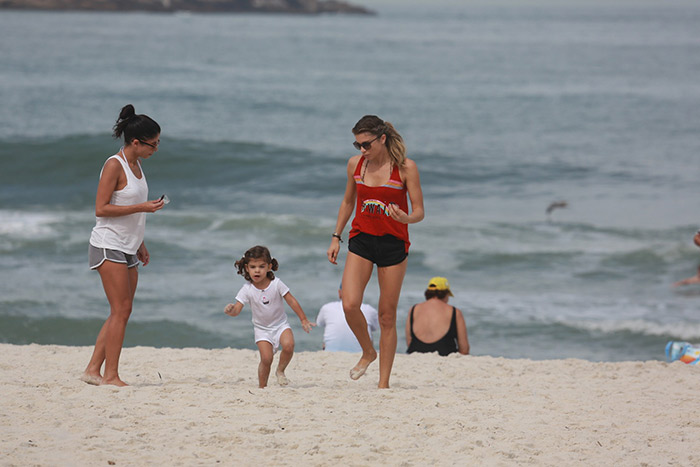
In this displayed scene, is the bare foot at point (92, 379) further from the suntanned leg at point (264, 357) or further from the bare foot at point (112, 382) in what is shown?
the suntanned leg at point (264, 357)

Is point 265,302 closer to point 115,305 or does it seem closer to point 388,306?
point 388,306

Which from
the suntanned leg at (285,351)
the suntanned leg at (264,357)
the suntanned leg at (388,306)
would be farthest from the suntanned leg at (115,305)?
the suntanned leg at (388,306)

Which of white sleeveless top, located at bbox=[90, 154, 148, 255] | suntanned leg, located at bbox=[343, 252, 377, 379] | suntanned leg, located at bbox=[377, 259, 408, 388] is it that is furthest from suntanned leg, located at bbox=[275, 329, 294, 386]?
white sleeveless top, located at bbox=[90, 154, 148, 255]

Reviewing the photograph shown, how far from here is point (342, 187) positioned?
19.9m

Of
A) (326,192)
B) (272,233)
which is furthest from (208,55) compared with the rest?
(272,233)

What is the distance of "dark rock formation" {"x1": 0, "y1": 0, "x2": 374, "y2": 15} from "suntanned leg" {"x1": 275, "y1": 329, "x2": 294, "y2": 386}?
366ft

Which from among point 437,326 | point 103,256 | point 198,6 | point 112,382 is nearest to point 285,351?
point 112,382

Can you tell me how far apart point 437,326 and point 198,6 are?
133 metres

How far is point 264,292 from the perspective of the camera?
5125mm

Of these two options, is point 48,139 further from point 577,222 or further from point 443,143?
point 577,222

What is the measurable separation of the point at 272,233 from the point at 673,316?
7183mm

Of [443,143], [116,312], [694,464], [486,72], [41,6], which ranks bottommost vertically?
[694,464]

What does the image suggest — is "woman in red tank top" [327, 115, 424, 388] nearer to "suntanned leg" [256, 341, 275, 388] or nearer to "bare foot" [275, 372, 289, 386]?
"suntanned leg" [256, 341, 275, 388]

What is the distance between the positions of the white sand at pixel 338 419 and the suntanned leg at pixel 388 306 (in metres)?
0.24
